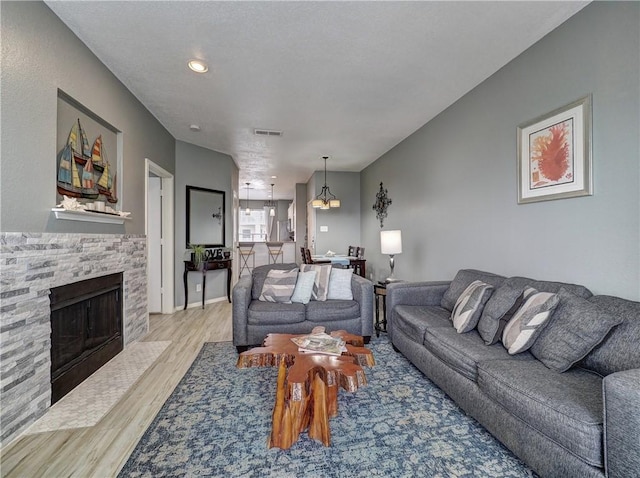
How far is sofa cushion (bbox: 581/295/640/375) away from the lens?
1436mm

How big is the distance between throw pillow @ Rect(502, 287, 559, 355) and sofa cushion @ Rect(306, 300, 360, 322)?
1495 millimetres

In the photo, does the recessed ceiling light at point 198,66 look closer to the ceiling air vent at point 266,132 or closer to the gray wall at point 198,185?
the ceiling air vent at point 266,132

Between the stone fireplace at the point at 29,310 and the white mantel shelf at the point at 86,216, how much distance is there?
0.45 feet

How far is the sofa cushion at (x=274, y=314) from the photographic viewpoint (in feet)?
9.75

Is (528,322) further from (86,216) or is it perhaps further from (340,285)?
(86,216)

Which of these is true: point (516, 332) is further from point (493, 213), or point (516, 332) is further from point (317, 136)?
point (317, 136)

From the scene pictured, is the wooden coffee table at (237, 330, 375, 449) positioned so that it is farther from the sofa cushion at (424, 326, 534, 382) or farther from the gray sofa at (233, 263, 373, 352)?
the gray sofa at (233, 263, 373, 352)

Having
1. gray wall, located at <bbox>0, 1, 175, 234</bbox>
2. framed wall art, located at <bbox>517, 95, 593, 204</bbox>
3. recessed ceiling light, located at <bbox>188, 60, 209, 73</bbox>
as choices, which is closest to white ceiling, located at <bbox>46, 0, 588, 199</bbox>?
recessed ceiling light, located at <bbox>188, 60, 209, 73</bbox>

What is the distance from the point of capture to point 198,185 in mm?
5105

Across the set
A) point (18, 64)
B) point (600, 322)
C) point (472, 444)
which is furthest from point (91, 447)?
point (600, 322)

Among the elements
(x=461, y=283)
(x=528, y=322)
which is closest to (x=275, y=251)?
(x=461, y=283)

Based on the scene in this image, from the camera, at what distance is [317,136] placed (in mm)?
4578

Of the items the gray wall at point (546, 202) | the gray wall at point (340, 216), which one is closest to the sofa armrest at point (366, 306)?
the gray wall at point (546, 202)

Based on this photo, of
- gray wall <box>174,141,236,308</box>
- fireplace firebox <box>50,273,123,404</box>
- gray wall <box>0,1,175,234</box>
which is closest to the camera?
gray wall <box>0,1,175,234</box>
